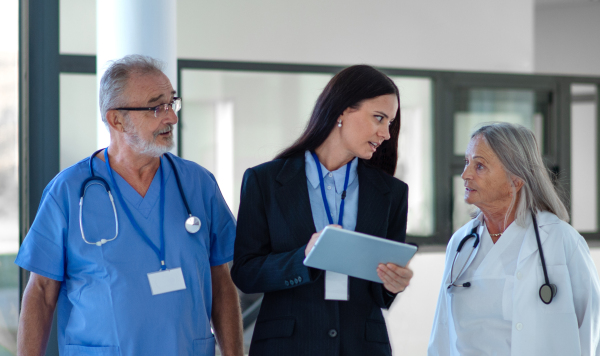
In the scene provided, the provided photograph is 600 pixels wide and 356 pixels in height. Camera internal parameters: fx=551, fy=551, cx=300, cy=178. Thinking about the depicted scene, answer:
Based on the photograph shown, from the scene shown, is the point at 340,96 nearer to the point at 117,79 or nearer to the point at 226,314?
the point at 117,79

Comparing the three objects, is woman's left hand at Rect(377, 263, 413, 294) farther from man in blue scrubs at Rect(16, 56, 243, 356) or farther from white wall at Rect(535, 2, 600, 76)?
white wall at Rect(535, 2, 600, 76)

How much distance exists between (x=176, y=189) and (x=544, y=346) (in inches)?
51.4

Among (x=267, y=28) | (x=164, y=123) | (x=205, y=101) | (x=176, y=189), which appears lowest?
(x=176, y=189)

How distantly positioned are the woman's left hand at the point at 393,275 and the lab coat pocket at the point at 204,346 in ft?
2.07

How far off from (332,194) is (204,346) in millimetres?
629

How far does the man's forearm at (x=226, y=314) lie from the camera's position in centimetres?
188

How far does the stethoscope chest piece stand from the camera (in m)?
1.75

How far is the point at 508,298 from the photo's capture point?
71.9 inches

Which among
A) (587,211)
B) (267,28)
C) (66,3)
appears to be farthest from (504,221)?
(587,211)

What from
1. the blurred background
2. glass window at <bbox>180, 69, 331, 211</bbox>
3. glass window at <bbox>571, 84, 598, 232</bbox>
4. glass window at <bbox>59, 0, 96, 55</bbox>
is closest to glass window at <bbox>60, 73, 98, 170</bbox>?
the blurred background

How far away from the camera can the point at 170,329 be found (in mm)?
1658

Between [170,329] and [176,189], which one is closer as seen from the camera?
[170,329]

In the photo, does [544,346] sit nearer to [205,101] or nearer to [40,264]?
[40,264]

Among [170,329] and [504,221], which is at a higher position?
[504,221]
